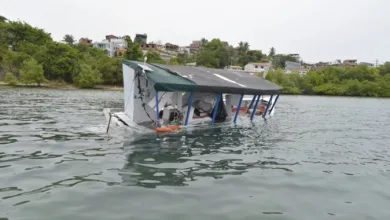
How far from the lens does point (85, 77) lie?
70875 millimetres

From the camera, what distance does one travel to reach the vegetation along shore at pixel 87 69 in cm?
6912

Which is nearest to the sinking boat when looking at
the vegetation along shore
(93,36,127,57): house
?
the vegetation along shore

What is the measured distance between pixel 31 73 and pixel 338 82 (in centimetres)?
8866

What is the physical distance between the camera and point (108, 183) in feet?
26.0

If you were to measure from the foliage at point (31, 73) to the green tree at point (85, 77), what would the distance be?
8.11 m

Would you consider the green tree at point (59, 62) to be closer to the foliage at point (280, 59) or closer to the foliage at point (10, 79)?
the foliage at point (10, 79)

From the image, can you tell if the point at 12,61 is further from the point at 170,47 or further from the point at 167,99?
the point at 170,47

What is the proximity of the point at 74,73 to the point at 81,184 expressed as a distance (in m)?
70.2

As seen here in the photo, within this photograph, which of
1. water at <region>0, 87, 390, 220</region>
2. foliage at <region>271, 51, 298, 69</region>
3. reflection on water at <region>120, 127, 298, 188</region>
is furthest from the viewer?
foliage at <region>271, 51, 298, 69</region>

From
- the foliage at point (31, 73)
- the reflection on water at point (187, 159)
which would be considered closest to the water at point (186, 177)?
the reflection on water at point (187, 159)

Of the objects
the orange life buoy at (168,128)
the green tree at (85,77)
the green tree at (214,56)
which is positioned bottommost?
the orange life buoy at (168,128)

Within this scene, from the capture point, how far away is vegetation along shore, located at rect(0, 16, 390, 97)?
69.1 meters

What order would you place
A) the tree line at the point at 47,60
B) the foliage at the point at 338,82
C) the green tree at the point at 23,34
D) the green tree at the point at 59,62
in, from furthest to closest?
the foliage at the point at 338,82
the green tree at the point at 23,34
the green tree at the point at 59,62
the tree line at the point at 47,60

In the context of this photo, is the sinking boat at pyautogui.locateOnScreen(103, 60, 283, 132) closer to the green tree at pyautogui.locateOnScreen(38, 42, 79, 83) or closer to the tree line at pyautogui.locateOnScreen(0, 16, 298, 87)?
the tree line at pyautogui.locateOnScreen(0, 16, 298, 87)
